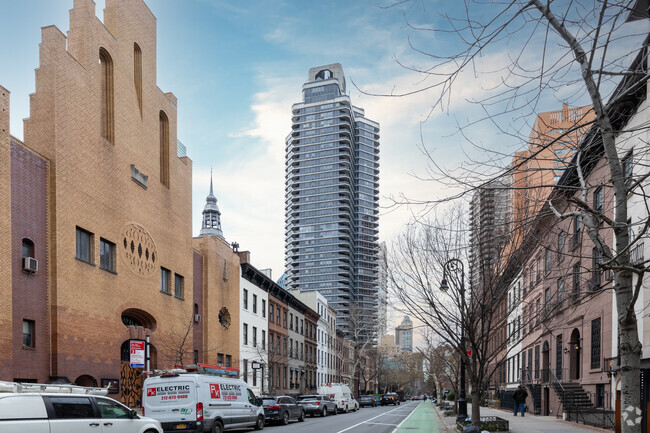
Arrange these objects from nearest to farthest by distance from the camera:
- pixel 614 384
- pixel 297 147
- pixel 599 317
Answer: pixel 614 384 → pixel 599 317 → pixel 297 147

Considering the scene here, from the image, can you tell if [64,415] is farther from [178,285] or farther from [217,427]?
[178,285]

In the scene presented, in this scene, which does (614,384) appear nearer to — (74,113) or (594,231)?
(594,231)

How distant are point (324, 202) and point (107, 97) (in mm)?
133133

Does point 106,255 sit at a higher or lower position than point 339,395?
higher

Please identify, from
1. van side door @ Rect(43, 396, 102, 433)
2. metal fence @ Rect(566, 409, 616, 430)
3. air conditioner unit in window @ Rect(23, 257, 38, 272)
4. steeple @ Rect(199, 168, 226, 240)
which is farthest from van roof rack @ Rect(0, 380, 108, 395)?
steeple @ Rect(199, 168, 226, 240)

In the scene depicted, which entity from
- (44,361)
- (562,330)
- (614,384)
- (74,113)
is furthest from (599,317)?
(74,113)

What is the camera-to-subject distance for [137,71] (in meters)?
31.3

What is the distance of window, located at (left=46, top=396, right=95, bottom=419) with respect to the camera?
37.8ft

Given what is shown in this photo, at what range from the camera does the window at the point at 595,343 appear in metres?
24.5

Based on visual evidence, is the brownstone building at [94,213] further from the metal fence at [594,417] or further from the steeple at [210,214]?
the steeple at [210,214]

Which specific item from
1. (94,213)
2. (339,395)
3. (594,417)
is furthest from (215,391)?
(339,395)

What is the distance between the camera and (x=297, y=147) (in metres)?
166

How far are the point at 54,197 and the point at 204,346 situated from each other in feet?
56.4

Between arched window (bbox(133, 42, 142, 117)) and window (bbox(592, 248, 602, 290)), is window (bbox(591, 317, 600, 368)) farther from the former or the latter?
arched window (bbox(133, 42, 142, 117))
